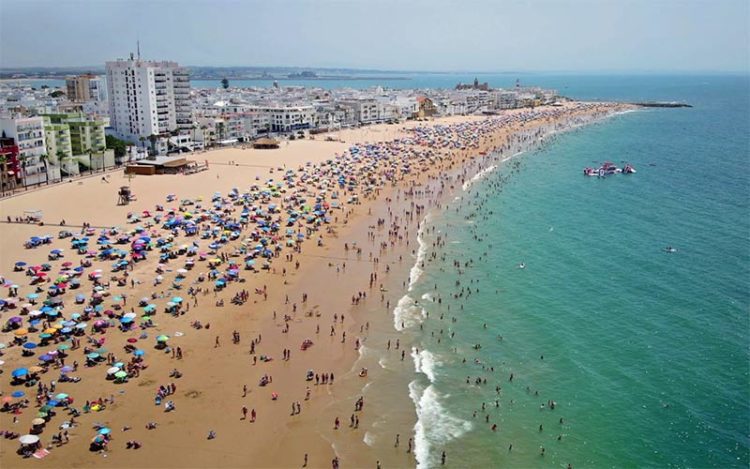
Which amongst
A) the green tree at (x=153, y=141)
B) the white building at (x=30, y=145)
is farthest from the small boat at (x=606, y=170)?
the white building at (x=30, y=145)

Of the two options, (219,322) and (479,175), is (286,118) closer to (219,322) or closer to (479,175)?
(479,175)

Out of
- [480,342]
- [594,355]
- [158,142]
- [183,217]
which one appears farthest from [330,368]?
[158,142]

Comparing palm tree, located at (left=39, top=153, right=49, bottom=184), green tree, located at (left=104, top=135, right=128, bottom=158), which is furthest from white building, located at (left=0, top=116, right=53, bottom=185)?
green tree, located at (left=104, top=135, right=128, bottom=158)

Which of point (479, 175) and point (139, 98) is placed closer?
point (479, 175)

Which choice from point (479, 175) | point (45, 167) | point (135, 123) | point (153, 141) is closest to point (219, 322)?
point (45, 167)

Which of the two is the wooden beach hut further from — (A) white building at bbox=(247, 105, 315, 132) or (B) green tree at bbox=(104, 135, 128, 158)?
(A) white building at bbox=(247, 105, 315, 132)

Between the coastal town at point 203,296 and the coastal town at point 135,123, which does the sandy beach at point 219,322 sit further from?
the coastal town at point 135,123
